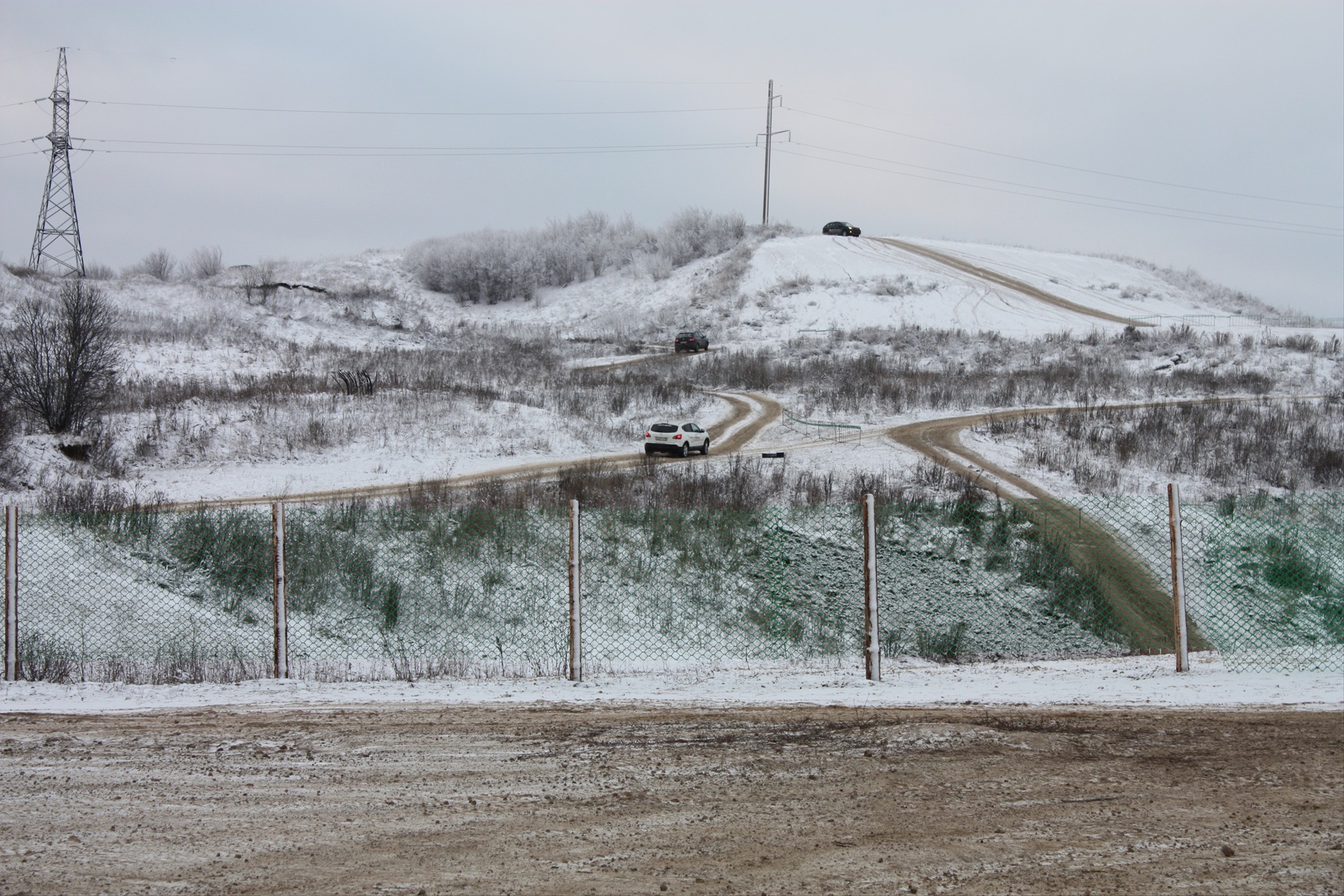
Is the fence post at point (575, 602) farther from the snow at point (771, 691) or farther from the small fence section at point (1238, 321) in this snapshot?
the small fence section at point (1238, 321)

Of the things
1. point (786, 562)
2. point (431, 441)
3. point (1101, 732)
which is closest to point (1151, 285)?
point (431, 441)

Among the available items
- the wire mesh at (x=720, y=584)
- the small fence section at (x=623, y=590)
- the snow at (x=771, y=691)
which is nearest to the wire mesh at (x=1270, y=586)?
the small fence section at (x=623, y=590)

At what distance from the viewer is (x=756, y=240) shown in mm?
100312

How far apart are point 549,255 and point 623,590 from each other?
98.1 meters

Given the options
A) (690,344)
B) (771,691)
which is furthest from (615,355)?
(771,691)

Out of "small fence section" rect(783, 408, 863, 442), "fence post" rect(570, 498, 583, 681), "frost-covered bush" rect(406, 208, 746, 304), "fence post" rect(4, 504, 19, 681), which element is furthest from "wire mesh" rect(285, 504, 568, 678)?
"frost-covered bush" rect(406, 208, 746, 304)

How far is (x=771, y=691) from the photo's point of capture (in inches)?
387

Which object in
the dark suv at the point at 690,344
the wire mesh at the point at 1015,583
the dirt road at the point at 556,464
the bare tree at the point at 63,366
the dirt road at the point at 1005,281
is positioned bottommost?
the wire mesh at the point at 1015,583

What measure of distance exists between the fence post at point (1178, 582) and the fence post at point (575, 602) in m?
6.61

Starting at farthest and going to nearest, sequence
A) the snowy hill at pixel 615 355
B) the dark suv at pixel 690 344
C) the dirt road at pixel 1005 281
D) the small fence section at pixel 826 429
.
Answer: the dirt road at pixel 1005 281
the dark suv at pixel 690 344
the small fence section at pixel 826 429
the snowy hill at pixel 615 355

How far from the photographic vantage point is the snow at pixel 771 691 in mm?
9047

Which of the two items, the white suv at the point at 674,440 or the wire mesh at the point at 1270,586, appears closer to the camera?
the wire mesh at the point at 1270,586

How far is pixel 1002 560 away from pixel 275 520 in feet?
44.5

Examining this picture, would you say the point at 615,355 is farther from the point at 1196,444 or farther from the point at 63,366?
the point at 1196,444
